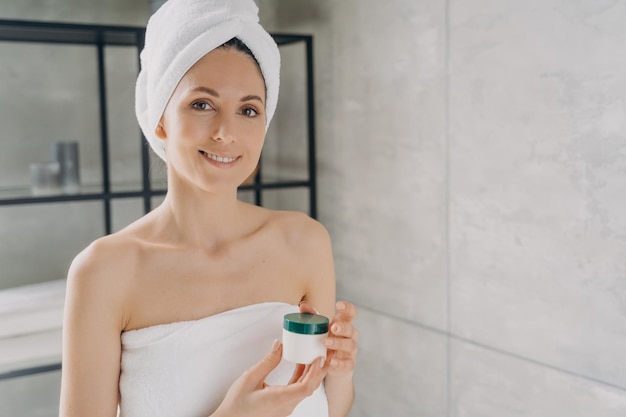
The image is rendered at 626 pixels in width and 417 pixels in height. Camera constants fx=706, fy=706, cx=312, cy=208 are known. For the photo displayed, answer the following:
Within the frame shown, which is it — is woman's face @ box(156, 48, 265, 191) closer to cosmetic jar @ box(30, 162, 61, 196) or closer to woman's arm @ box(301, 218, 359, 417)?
woman's arm @ box(301, 218, 359, 417)

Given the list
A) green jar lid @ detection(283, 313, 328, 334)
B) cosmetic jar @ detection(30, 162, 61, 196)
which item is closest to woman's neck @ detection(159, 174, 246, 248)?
green jar lid @ detection(283, 313, 328, 334)

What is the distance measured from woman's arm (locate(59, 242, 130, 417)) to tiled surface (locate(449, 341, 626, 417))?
0.94m

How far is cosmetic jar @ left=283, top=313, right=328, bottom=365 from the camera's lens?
0.96 metres

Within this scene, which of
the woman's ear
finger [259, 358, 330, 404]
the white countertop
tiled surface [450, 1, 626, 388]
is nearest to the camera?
finger [259, 358, 330, 404]

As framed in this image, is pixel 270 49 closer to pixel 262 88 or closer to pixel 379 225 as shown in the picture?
pixel 262 88

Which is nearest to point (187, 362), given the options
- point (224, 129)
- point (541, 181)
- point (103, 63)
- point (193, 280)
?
point (193, 280)

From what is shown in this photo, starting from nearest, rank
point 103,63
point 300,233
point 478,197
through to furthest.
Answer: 1. point 300,233
2. point 478,197
3. point 103,63

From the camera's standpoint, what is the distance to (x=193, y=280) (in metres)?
1.07

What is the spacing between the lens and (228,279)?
3.61ft

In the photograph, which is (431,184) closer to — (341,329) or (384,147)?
(384,147)

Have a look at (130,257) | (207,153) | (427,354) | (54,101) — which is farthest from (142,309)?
(54,101)

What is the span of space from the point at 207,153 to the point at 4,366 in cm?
103

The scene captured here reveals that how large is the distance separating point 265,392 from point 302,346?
0.08 metres

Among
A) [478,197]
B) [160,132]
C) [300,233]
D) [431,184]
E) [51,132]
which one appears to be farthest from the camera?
[51,132]
